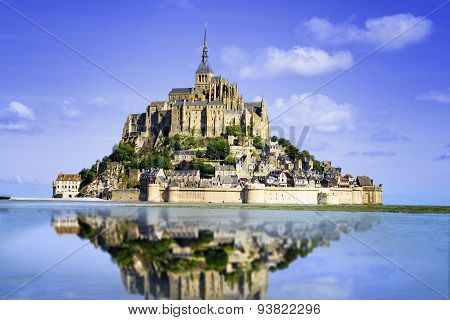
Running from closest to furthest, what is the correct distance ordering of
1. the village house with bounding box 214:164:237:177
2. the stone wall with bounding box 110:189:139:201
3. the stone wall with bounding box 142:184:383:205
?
the stone wall with bounding box 142:184:383:205, the stone wall with bounding box 110:189:139:201, the village house with bounding box 214:164:237:177

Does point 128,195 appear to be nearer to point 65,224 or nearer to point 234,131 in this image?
point 234,131

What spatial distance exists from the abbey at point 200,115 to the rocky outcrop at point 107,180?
7.59 metres

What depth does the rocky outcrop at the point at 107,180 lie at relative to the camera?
6669 centimetres

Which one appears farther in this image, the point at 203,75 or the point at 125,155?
the point at 203,75

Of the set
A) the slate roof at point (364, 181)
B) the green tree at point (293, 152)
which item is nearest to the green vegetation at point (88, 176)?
the green tree at point (293, 152)

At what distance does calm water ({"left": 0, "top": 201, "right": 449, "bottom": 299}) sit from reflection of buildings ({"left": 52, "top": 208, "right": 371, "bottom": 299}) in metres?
0.04

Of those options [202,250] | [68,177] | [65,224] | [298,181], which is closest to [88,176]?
[68,177]

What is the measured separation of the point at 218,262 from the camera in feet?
65.5

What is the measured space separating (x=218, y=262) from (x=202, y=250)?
2.29 m

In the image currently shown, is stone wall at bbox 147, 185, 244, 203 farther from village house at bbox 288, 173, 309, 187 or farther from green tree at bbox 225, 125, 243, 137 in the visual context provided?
green tree at bbox 225, 125, 243, 137

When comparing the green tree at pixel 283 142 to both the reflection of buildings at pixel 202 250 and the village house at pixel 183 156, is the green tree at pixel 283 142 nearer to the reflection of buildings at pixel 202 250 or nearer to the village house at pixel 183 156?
the village house at pixel 183 156

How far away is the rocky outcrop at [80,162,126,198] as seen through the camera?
219ft

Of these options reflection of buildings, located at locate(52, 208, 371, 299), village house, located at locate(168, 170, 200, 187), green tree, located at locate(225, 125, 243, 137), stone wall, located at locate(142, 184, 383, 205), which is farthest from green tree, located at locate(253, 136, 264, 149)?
reflection of buildings, located at locate(52, 208, 371, 299)
